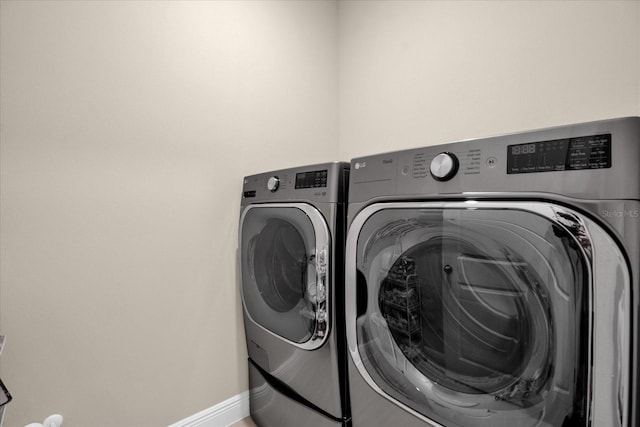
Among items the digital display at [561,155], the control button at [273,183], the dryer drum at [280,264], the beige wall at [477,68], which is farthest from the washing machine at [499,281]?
the beige wall at [477,68]

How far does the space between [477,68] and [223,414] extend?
2074 mm

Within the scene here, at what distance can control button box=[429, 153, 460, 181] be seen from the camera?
762 millimetres

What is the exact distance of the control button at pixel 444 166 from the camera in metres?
0.76

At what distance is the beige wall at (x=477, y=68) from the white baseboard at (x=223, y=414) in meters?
1.58

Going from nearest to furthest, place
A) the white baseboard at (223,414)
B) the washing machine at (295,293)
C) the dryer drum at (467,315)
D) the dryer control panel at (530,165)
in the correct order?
the dryer control panel at (530,165) → the dryer drum at (467,315) → the washing machine at (295,293) → the white baseboard at (223,414)

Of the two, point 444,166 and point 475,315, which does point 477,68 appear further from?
point 475,315

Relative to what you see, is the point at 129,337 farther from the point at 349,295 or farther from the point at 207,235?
the point at 349,295

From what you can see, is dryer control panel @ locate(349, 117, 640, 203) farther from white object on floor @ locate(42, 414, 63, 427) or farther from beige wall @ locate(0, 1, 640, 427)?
white object on floor @ locate(42, 414, 63, 427)

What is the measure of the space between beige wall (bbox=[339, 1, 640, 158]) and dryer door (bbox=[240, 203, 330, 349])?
881mm

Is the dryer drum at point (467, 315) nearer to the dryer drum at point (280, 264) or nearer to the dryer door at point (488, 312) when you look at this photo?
the dryer door at point (488, 312)

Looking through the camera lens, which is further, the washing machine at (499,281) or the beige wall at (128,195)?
the beige wall at (128,195)

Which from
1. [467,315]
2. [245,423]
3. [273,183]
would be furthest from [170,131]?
[245,423]

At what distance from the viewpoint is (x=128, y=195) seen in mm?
1297

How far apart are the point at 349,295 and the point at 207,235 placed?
84 centimetres
